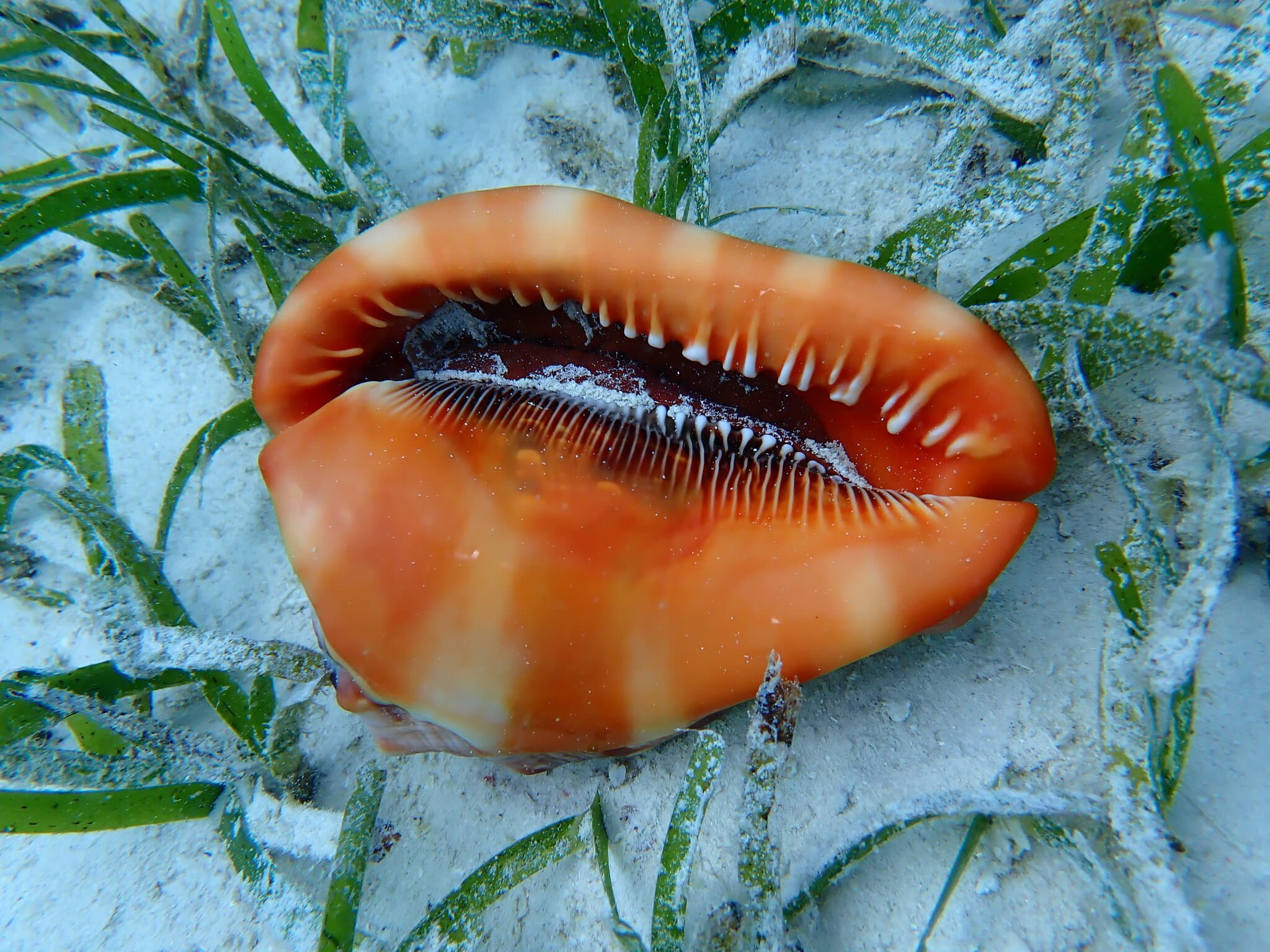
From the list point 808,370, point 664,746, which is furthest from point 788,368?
point 664,746

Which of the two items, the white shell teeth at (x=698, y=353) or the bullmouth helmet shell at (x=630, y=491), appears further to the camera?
the white shell teeth at (x=698, y=353)

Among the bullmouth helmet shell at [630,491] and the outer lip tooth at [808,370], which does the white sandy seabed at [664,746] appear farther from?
the outer lip tooth at [808,370]

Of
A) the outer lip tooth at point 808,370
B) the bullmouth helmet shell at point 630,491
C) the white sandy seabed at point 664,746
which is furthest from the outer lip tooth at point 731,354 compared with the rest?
the white sandy seabed at point 664,746

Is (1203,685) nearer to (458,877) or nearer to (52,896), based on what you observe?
(458,877)

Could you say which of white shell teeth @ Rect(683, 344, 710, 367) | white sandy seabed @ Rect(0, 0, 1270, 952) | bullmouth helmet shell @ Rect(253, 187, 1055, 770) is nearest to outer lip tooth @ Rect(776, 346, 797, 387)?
bullmouth helmet shell @ Rect(253, 187, 1055, 770)

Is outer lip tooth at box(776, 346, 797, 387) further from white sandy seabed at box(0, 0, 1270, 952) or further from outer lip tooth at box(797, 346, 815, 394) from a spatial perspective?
white sandy seabed at box(0, 0, 1270, 952)
